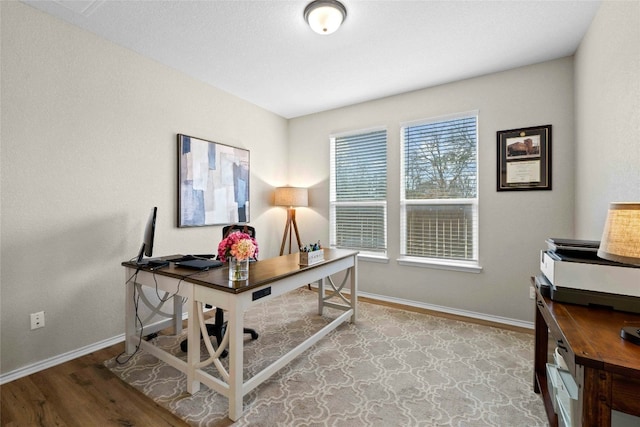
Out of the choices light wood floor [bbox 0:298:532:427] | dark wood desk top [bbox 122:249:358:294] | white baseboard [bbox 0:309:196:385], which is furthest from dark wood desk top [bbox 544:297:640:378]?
white baseboard [bbox 0:309:196:385]

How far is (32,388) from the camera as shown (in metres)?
1.87

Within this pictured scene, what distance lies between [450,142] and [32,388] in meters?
4.19

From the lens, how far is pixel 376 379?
199cm

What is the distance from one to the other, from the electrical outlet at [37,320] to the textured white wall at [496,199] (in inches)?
124

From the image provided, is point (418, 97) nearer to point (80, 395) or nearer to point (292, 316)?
point (292, 316)

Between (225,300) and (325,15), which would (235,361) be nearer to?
(225,300)

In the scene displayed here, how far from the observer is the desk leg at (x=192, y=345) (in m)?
1.77

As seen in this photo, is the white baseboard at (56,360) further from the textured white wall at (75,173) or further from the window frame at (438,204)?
the window frame at (438,204)

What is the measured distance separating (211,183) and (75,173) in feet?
4.05

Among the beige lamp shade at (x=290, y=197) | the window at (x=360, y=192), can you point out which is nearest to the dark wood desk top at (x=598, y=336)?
the window at (x=360, y=192)

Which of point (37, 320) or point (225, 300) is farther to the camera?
point (37, 320)

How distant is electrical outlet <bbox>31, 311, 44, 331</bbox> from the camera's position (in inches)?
81.2

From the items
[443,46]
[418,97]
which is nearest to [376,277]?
[418,97]

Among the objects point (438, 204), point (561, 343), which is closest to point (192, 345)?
point (561, 343)
